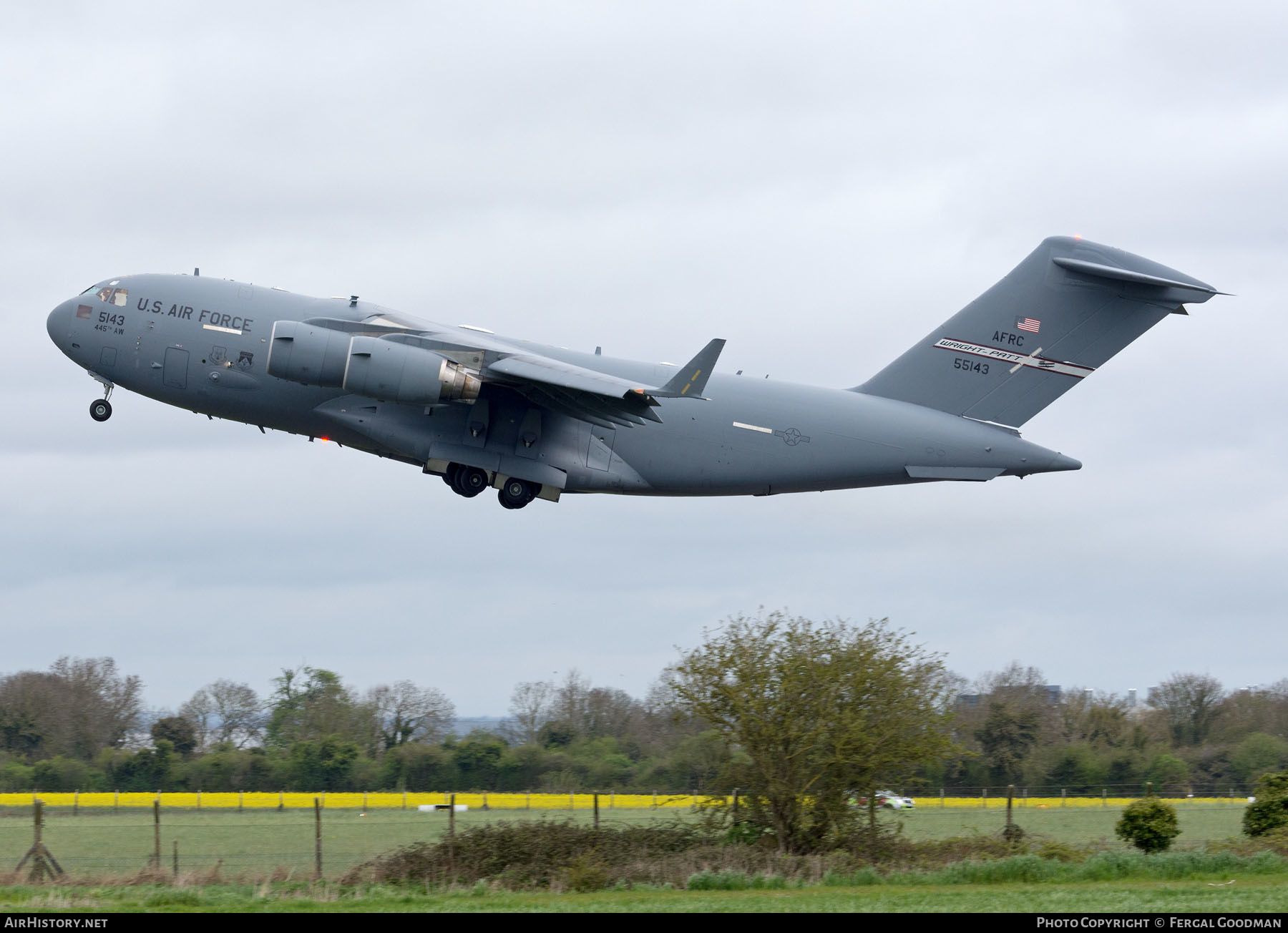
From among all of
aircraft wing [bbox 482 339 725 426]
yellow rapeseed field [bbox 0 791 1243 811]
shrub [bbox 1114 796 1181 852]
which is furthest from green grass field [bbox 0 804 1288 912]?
aircraft wing [bbox 482 339 725 426]

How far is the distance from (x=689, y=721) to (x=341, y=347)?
289 inches

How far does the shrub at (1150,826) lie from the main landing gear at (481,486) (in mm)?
9760

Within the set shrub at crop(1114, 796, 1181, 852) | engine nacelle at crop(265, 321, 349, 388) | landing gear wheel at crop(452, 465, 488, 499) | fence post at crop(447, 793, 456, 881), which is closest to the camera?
fence post at crop(447, 793, 456, 881)

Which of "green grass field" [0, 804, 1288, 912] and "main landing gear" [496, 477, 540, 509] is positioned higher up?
"main landing gear" [496, 477, 540, 509]

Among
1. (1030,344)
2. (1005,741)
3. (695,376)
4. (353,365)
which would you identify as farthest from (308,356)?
(1005,741)

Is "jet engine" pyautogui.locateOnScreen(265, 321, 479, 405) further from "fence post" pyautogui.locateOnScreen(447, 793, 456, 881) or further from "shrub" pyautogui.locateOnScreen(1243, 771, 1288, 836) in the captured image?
"shrub" pyautogui.locateOnScreen(1243, 771, 1288, 836)

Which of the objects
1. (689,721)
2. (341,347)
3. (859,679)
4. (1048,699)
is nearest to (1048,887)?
(859,679)

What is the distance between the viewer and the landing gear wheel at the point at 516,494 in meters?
21.4

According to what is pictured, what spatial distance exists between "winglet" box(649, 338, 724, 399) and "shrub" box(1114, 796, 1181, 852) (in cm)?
862

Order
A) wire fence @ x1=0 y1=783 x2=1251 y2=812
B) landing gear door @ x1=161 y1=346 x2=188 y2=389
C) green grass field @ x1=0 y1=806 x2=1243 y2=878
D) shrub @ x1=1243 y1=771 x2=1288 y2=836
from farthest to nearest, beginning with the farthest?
1. wire fence @ x1=0 y1=783 x2=1251 y2=812
2. shrub @ x1=1243 y1=771 x2=1288 y2=836
3. landing gear door @ x1=161 y1=346 x2=188 y2=389
4. green grass field @ x1=0 y1=806 x2=1243 y2=878

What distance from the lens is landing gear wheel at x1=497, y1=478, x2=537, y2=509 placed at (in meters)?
21.4

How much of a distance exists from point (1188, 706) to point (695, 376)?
29.5 meters

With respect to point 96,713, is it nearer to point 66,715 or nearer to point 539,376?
point 66,715

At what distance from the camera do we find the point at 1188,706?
42.1 m
